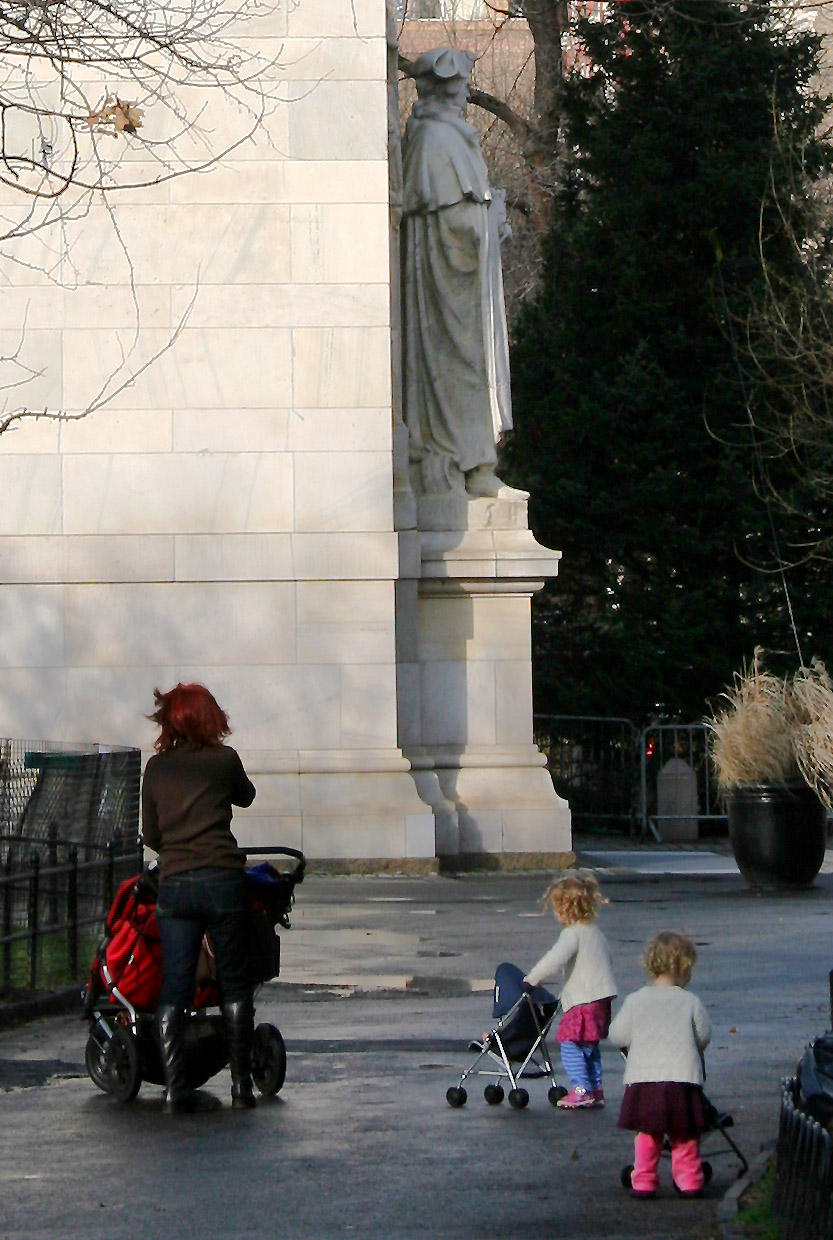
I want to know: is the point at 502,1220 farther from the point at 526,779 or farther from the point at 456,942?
the point at 526,779

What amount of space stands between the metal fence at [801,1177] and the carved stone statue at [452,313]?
14.0 meters

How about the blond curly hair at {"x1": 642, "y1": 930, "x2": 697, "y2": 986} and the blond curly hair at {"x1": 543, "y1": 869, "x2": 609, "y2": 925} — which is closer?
the blond curly hair at {"x1": 642, "y1": 930, "x2": 697, "y2": 986}

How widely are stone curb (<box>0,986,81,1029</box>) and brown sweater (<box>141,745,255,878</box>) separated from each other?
2516 mm

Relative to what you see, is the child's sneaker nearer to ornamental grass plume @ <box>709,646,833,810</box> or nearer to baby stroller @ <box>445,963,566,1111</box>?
baby stroller @ <box>445,963,566,1111</box>

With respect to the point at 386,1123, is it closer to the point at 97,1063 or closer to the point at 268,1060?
the point at 268,1060

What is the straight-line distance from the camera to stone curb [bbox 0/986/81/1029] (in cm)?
1124

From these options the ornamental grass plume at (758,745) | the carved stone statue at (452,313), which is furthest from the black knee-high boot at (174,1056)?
the carved stone statue at (452,313)

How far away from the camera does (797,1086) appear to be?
653 cm

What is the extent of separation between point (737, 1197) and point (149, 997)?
3.02m

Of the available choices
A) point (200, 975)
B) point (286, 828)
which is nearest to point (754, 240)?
point (286, 828)

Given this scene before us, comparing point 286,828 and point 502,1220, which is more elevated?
point 286,828

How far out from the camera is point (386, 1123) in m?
8.59

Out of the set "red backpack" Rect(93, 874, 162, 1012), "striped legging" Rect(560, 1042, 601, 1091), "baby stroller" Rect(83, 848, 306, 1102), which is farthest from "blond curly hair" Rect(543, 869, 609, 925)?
"red backpack" Rect(93, 874, 162, 1012)

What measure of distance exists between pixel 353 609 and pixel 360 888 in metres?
2.50
